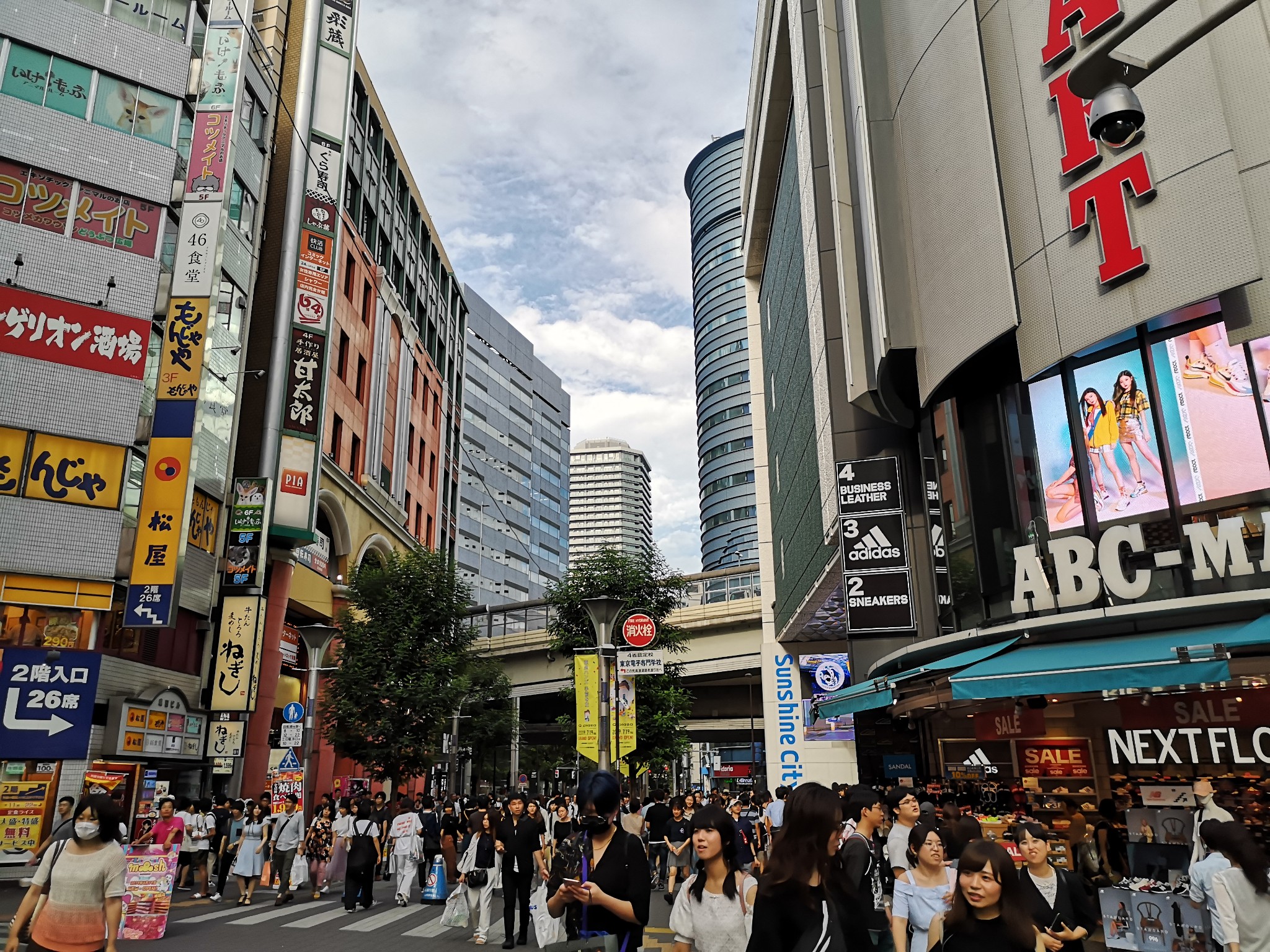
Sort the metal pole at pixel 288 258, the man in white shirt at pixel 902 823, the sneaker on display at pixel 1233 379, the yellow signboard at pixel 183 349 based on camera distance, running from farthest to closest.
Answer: the metal pole at pixel 288 258
the yellow signboard at pixel 183 349
the sneaker on display at pixel 1233 379
the man in white shirt at pixel 902 823

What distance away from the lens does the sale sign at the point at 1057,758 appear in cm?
1711

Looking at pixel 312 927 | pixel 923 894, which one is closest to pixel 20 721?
pixel 312 927

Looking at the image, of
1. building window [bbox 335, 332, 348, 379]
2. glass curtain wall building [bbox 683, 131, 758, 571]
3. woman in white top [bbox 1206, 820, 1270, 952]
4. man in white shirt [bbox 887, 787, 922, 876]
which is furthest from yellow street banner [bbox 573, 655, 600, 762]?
glass curtain wall building [bbox 683, 131, 758, 571]

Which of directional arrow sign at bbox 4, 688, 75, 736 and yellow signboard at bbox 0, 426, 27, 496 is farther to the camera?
yellow signboard at bbox 0, 426, 27, 496

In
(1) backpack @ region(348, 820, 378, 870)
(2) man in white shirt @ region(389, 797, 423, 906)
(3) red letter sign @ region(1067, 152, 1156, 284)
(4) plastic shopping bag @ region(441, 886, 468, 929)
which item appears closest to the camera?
(3) red letter sign @ region(1067, 152, 1156, 284)

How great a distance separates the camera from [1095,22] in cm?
1393

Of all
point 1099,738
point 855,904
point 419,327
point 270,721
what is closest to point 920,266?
point 1099,738

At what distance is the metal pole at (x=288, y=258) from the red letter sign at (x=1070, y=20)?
23.0 meters

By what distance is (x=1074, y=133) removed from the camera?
1437cm

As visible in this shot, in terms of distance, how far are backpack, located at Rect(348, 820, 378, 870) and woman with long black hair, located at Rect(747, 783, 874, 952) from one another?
12510mm

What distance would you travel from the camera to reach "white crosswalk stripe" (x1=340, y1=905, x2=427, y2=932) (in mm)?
13602

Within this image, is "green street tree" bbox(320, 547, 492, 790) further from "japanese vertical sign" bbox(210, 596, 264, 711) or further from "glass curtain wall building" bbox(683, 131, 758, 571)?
"glass curtain wall building" bbox(683, 131, 758, 571)

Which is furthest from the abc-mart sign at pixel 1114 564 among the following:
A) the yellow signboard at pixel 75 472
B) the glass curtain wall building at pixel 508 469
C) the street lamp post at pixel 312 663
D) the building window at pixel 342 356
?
the glass curtain wall building at pixel 508 469

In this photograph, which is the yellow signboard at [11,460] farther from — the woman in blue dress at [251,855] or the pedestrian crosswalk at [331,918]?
the pedestrian crosswalk at [331,918]
